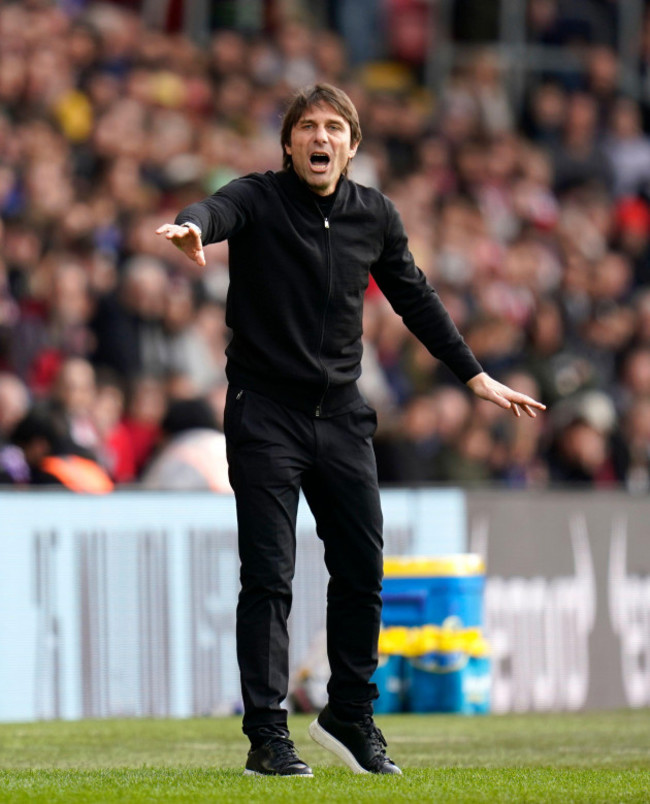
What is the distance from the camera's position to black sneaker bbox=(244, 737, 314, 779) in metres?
5.68

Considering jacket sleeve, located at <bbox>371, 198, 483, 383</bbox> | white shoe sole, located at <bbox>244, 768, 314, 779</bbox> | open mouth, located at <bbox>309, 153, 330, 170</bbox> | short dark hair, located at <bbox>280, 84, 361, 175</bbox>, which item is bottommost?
white shoe sole, located at <bbox>244, 768, 314, 779</bbox>

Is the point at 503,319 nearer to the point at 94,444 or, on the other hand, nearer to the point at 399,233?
the point at 94,444

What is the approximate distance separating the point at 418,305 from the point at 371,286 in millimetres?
7596

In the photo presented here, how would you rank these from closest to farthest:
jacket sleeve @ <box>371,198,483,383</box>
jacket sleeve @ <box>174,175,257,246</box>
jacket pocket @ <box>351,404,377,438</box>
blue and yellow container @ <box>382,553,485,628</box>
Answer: jacket sleeve @ <box>174,175,257,246</box> → jacket pocket @ <box>351,404,377,438</box> → jacket sleeve @ <box>371,198,483,383</box> → blue and yellow container @ <box>382,553,485,628</box>

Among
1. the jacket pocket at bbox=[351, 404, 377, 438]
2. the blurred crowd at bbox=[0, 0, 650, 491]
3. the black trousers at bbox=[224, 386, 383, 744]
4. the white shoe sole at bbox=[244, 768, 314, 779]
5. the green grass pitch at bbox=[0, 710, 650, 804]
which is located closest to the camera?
the green grass pitch at bbox=[0, 710, 650, 804]

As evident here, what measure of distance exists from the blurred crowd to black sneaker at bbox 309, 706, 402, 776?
13.5ft

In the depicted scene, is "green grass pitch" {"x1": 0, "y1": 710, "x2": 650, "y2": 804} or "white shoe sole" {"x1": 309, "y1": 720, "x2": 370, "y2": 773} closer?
"green grass pitch" {"x1": 0, "y1": 710, "x2": 650, "y2": 804}

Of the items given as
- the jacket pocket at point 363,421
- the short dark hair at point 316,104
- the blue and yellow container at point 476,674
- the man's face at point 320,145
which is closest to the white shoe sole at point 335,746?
the jacket pocket at point 363,421

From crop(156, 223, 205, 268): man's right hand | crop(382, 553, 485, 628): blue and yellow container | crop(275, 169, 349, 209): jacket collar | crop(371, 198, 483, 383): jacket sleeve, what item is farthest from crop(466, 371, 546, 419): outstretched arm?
crop(382, 553, 485, 628): blue and yellow container

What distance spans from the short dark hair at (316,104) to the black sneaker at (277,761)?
1841mm

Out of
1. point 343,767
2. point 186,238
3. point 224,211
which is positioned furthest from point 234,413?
point 343,767

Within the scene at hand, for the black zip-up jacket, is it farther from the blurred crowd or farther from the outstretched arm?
the blurred crowd

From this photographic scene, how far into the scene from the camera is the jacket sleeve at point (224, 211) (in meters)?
5.45

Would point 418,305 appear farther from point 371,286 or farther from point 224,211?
point 371,286
